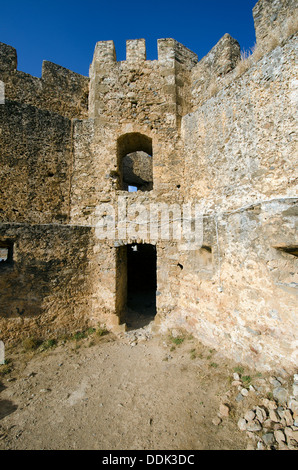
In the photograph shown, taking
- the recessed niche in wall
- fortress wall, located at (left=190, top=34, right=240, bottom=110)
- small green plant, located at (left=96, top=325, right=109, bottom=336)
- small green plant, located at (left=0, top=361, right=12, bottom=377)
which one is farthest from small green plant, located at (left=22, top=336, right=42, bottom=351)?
fortress wall, located at (left=190, top=34, right=240, bottom=110)

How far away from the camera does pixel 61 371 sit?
3.92 metres

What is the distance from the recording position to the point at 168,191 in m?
5.42

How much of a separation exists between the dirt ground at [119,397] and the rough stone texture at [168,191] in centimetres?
56

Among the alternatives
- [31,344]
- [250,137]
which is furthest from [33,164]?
[250,137]

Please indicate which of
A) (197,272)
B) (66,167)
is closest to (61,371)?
(197,272)

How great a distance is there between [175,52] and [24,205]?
5.39 metres

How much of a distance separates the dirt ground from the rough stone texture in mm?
557

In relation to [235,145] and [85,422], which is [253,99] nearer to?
[235,145]

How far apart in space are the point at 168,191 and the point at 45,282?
3.47m

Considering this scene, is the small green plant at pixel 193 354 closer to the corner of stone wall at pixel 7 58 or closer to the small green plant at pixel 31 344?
the small green plant at pixel 31 344

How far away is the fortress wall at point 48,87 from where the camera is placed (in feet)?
20.2

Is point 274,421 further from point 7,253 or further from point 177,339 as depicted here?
point 7,253

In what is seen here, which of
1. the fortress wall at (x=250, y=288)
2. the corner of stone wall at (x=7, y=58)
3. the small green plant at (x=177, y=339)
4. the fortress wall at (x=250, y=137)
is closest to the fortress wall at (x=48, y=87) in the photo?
the corner of stone wall at (x=7, y=58)

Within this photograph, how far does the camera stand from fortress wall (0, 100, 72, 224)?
5.00 meters
